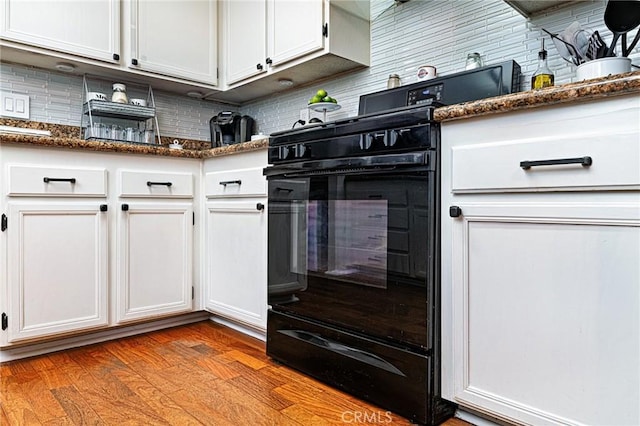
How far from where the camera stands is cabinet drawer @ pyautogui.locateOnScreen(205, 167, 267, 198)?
76.2 inches

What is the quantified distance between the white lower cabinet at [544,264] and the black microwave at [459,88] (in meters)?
0.42

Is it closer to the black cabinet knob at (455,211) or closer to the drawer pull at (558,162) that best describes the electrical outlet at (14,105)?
the black cabinet knob at (455,211)

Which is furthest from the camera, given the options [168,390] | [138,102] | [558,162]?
[138,102]

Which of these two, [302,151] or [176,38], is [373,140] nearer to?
[302,151]

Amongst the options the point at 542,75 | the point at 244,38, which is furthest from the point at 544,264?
the point at 244,38

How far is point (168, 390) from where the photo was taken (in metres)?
1.49

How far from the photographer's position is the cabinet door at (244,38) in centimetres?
233

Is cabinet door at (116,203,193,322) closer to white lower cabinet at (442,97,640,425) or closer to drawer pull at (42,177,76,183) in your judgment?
drawer pull at (42,177,76,183)

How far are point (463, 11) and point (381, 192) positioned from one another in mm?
1026

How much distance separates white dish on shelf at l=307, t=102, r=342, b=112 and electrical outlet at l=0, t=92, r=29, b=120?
153 centimetres

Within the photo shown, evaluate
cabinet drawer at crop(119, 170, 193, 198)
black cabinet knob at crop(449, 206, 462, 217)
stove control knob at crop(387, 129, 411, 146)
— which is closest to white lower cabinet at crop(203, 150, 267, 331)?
cabinet drawer at crop(119, 170, 193, 198)

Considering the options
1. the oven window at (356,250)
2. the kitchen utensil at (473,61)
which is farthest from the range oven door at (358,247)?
the kitchen utensil at (473,61)

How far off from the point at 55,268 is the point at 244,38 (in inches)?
62.8

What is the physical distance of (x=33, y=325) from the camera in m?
1.77
